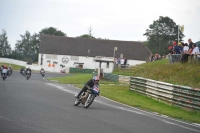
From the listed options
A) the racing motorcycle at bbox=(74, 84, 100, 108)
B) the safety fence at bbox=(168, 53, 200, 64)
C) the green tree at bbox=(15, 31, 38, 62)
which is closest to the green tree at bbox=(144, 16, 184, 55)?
the green tree at bbox=(15, 31, 38, 62)

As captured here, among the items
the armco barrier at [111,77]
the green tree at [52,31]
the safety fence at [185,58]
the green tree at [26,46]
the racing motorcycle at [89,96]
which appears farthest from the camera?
the green tree at [26,46]

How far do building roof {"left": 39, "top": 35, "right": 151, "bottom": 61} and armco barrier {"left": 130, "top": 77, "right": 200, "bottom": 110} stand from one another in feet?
224

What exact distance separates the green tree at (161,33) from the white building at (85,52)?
32.1 feet

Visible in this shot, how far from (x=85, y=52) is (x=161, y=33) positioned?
23583mm

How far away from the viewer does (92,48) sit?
9725 centimetres

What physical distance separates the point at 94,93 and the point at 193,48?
11.1 m

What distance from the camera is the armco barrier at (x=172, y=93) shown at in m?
18.9

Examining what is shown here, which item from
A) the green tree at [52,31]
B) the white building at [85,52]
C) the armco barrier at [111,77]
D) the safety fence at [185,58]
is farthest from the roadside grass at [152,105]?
the green tree at [52,31]

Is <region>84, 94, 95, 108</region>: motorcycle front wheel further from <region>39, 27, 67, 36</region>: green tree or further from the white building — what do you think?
<region>39, 27, 67, 36</region>: green tree

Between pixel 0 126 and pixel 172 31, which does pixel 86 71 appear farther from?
pixel 0 126

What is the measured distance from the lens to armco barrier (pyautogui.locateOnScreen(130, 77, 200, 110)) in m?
18.9

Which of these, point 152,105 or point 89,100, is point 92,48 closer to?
point 152,105

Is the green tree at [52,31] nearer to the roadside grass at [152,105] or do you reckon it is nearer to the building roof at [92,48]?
the building roof at [92,48]

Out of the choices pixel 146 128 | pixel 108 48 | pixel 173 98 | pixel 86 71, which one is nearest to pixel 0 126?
pixel 146 128
